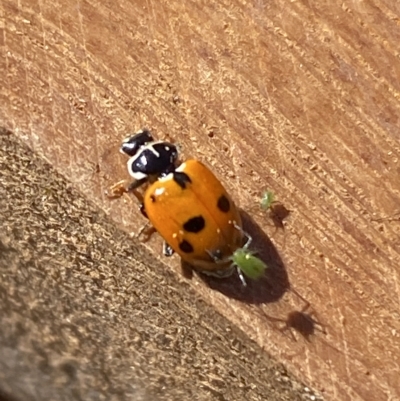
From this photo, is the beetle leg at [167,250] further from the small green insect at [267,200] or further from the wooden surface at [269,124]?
the small green insect at [267,200]

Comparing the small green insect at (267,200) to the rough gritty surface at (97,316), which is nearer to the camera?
the rough gritty surface at (97,316)

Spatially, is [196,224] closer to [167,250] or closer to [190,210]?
[190,210]

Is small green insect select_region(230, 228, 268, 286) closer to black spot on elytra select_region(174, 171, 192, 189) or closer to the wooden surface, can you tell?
the wooden surface

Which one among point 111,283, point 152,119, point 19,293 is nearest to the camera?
point 19,293

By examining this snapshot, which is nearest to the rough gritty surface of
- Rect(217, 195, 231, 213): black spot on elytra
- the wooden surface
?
the wooden surface

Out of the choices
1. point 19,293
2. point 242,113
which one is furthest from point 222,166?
point 19,293

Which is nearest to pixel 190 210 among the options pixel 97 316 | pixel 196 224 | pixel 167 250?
pixel 196 224

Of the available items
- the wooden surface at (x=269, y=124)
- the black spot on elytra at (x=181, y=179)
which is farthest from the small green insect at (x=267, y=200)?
the black spot on elytra at (x=181, y=179)

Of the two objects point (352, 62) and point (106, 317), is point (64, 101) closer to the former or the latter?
point (106, 317)

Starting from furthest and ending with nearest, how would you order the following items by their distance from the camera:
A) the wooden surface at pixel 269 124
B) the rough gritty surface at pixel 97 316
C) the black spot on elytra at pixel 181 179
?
1. the black spot on elytra at pixel 181 179
2. the wooden surface at pixel 269 124
3. the rough gritty surface at pixel 97 316
